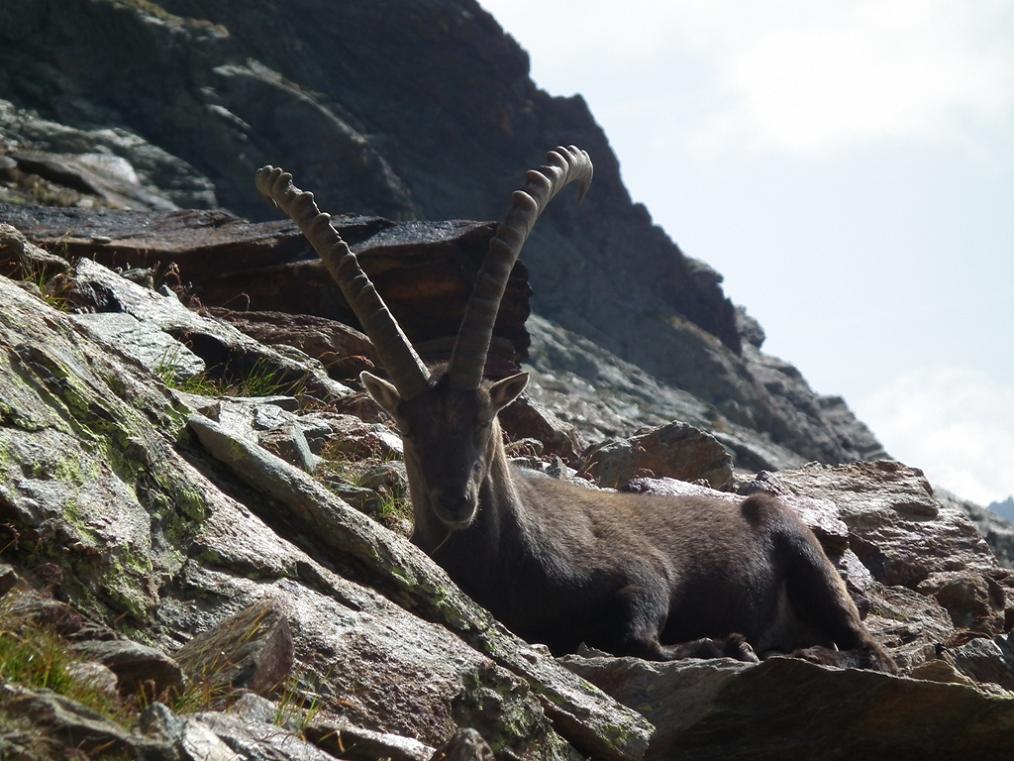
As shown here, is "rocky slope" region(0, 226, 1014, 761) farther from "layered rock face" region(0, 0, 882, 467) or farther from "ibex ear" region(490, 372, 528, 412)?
"layered rock face" region(0, 0, 882, 467)

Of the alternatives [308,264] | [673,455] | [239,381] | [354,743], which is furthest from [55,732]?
[308,264]

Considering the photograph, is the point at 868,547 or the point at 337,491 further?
the point at 868,547

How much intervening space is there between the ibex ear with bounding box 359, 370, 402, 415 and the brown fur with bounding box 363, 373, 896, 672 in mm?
12

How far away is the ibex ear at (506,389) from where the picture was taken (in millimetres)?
10203

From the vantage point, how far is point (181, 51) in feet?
159

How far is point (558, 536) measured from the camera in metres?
9.97

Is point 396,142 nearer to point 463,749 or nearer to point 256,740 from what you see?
point 463,749

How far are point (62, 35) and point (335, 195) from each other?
37.1 ft

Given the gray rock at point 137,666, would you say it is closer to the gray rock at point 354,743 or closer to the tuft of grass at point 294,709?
the tuft of grass at point 294,709

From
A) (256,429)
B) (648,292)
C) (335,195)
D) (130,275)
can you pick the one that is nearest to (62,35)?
(335,195)

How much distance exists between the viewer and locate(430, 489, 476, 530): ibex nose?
898 centimetres

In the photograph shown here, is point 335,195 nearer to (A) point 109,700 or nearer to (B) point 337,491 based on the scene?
(B) point 337,491

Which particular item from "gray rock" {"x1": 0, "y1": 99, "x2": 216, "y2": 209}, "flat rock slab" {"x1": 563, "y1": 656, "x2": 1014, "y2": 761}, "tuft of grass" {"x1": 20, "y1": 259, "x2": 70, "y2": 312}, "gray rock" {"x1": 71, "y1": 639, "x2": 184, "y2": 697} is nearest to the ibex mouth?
"flat rock slab" {"x1": 563, "y1": 656, "x2": 1014, "y2": 761}

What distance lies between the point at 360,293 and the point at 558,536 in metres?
2.49
